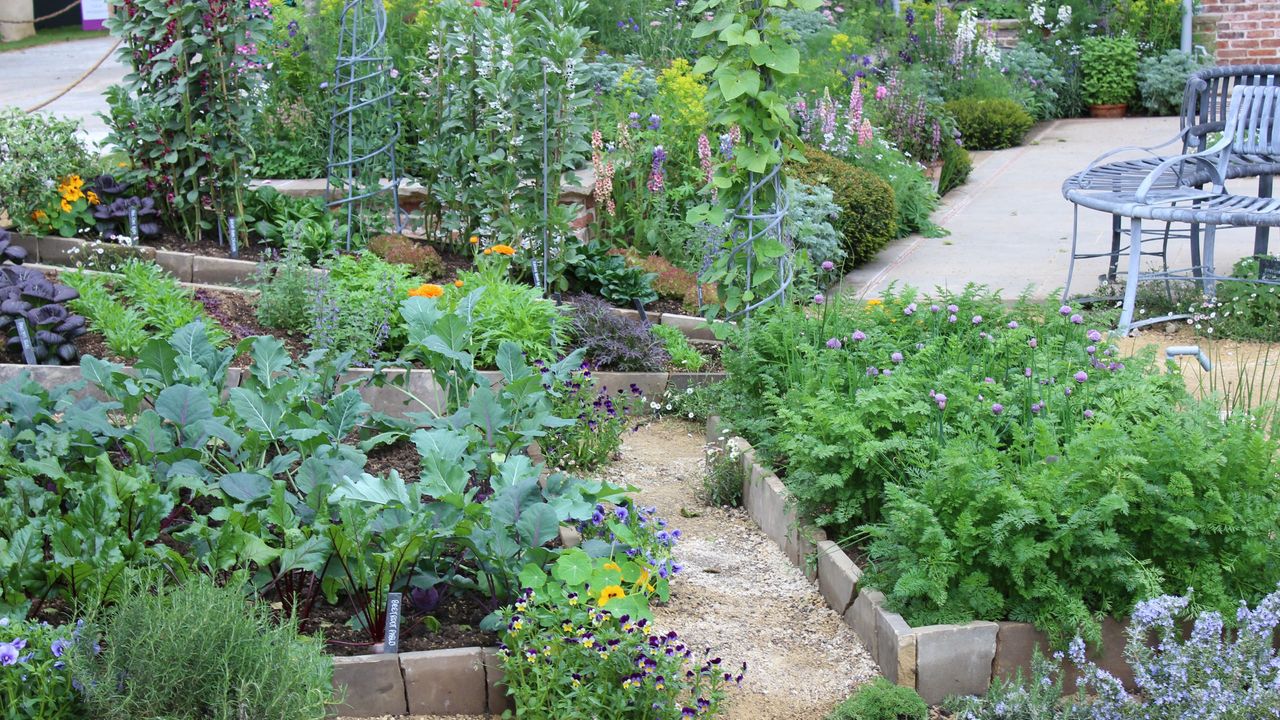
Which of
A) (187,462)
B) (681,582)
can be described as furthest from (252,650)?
(681,582)

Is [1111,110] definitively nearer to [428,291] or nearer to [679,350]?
[679,350]

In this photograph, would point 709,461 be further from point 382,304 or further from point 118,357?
point 118,357

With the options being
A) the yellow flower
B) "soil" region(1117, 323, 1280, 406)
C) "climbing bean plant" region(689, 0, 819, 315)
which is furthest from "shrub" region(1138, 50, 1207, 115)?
the yellow flower

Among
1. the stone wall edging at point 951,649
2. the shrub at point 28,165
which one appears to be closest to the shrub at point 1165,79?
the shrub at point 28,165

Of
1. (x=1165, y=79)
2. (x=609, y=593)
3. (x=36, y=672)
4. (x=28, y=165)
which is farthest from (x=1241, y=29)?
(x=36, y=672)

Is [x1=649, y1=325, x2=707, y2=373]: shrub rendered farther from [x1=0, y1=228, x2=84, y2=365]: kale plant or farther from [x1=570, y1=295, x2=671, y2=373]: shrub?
[x1=0, y1=228, x2=84, y2=365]: kale plant

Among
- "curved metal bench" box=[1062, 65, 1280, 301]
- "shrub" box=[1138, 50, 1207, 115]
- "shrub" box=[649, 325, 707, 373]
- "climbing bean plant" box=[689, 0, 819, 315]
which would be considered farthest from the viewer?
"shrub" box=[1138, 50, 1207, 115]

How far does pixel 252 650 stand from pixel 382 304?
2.80 metres

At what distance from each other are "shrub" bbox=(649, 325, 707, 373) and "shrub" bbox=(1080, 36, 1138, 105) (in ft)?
27.9

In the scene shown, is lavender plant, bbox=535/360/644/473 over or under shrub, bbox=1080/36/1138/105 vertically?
under

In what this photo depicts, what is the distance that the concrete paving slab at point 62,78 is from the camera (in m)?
12.3

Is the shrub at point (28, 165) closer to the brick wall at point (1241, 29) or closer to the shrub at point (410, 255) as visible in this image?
the shrub at point (410, 255)

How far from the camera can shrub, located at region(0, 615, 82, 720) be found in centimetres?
267

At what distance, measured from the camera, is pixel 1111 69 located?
12625 millimetres
